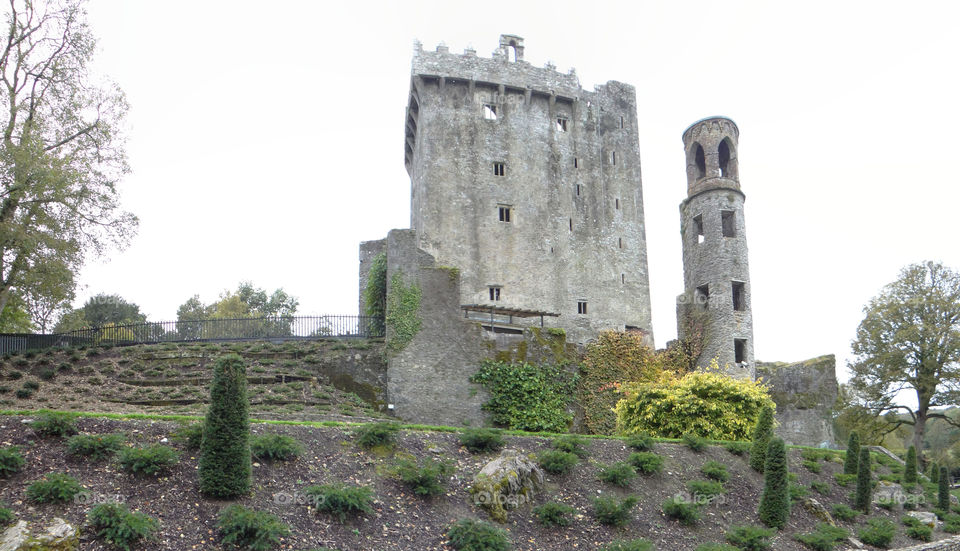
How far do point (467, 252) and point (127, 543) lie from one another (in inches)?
969

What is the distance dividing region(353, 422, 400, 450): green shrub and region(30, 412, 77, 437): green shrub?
510 centimetres

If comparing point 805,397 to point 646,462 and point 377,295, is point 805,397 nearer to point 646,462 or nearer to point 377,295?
point 377,295

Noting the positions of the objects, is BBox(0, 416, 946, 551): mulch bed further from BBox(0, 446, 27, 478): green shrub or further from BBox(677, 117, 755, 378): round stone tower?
BBox(677, 117, 755, 378): round stone tower

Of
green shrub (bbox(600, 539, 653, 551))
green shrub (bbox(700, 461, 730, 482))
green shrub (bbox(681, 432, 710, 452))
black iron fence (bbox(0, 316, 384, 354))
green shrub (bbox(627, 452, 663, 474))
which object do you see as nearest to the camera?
green shrub (bbox(600, 539, 653, 551))

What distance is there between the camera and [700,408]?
23.0 meters

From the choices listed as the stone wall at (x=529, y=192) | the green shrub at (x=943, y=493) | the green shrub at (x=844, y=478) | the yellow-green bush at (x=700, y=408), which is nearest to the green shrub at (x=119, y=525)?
the yellow-green bush at (x=700, y=408)

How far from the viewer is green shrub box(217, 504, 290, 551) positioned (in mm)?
11336

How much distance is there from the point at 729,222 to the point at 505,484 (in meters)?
24.0

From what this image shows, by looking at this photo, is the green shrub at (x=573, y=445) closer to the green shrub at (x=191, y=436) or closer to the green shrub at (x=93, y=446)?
the green shrub at (x=191, y=436)

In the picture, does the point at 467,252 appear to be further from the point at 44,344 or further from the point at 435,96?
the point at 44,344

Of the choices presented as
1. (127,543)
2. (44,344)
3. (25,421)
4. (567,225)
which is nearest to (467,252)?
(567,225)

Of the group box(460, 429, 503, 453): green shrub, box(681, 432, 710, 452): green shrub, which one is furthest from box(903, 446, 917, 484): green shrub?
box(460, 429, 503, 453): green shrub

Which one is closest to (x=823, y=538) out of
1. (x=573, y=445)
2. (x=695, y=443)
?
(x=695, y=443)

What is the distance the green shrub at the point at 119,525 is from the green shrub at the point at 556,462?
798 cm
